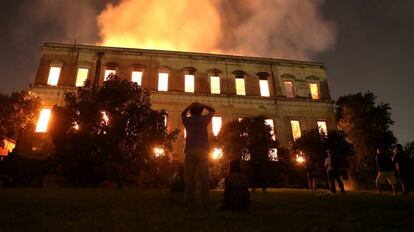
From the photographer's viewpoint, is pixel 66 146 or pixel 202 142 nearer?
pixel 202 142

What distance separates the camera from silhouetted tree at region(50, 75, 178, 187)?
57.3ft

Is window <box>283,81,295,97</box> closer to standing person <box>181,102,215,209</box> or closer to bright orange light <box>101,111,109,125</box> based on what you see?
bright orange light <box>101,111,109,125</box>

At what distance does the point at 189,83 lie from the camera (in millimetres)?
32688

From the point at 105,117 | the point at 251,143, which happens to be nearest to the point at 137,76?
the point at 105,117

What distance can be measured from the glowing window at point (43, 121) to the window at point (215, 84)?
18.1 meters

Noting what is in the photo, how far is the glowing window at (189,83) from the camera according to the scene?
32.3 meters

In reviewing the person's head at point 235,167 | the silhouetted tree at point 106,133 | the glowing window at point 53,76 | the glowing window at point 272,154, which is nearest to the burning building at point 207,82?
the glowing window at point 53,76

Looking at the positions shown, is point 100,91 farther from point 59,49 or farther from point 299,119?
point 299,119

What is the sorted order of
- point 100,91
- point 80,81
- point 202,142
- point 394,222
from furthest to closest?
point 80,81
point 100,91
point 202,142
point 394,222

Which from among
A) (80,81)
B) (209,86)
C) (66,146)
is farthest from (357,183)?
(80,81)

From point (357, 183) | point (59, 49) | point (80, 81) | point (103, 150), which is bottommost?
point (357, 183)

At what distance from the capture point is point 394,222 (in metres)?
4.18

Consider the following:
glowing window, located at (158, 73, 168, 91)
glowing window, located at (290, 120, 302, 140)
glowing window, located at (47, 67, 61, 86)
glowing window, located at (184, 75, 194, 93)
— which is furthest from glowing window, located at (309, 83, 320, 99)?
glowing window, located at (47, 67, 61, 86)

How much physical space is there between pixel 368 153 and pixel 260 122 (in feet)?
70.1
